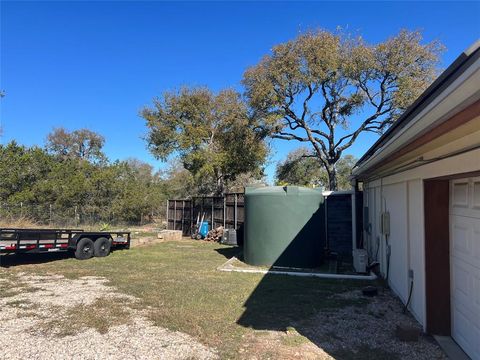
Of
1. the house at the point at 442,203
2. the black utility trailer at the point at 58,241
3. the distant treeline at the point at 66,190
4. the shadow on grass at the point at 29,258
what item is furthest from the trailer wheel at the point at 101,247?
the distant treeline at the point at 66,190

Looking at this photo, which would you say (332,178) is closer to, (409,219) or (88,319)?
(409,219)

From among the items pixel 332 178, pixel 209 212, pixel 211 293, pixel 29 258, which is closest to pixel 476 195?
pixel 211 293

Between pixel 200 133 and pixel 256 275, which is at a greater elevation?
pixel 200 133

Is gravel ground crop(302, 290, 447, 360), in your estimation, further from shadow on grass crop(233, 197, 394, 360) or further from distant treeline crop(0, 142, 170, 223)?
distant treeline crop(0, 142, 170, 223)

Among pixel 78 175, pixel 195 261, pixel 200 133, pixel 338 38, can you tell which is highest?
pixel 338 38

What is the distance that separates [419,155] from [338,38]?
17.0m

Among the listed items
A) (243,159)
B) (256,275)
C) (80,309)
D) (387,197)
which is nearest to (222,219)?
(243,159)

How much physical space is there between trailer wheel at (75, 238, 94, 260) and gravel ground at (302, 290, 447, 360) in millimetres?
8109

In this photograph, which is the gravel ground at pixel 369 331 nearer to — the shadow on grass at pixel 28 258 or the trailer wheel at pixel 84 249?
the trailer wheel at pixel 84 249

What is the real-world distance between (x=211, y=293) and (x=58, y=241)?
5.97 meters

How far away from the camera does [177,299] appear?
686 centimetres

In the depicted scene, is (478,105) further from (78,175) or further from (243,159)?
(78,175)

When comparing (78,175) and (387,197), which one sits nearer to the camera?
(387,197)

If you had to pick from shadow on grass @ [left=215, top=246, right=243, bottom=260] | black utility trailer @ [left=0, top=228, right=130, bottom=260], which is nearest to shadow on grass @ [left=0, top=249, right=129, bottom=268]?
black utility trailer @ [left=0, top=228, right=130, bottom=260]
